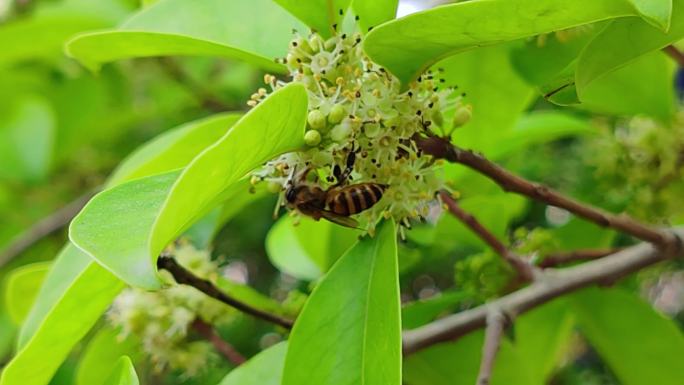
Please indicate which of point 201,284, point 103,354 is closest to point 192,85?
point 103,354

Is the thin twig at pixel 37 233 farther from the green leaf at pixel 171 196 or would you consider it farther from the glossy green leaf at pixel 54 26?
the green leaf at pixel 171 196

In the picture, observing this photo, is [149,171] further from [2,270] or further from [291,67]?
[2,270]

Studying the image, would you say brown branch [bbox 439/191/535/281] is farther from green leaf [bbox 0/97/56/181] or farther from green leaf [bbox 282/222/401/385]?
green leaf [bbox 0/97/56/181]

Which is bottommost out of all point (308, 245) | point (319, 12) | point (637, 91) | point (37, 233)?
point (37, 233)

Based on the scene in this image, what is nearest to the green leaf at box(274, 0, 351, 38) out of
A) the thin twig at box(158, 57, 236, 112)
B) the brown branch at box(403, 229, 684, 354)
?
the brown branch at box(403, 229, 684, 354)

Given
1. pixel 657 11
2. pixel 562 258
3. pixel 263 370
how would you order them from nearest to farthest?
1. pixel 657 11
2. pixel 263 370
3. pixel 562 258

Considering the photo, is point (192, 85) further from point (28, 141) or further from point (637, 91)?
point (637, 91)
